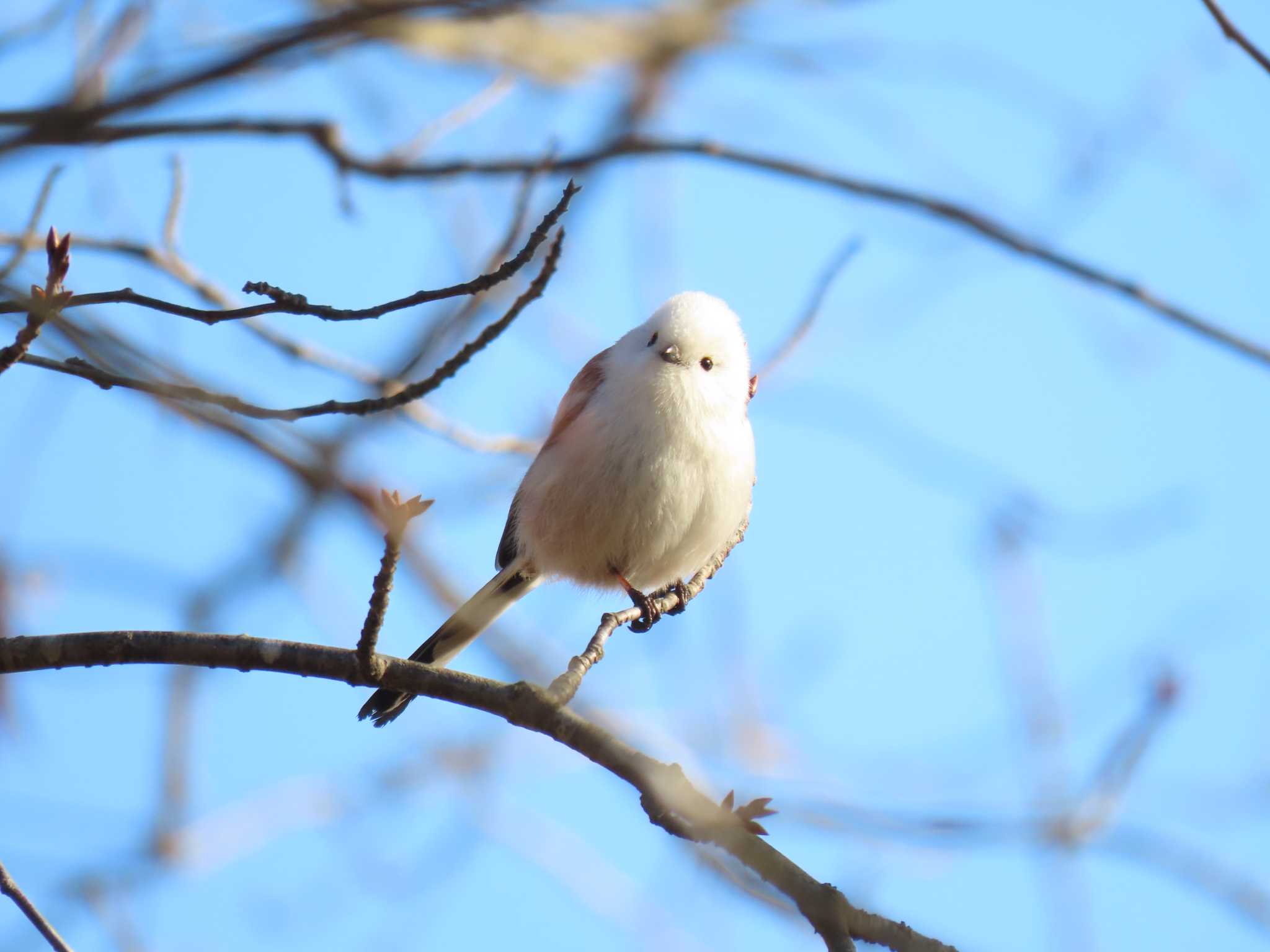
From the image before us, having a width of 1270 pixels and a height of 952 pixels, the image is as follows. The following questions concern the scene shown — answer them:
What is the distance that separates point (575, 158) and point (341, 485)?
1.19m

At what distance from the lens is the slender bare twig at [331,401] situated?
1954 millimetres

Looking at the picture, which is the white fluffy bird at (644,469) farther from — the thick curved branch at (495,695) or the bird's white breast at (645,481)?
the thick curved branch at (495,695)

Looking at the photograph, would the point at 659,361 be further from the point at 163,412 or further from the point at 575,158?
the point at 163,412

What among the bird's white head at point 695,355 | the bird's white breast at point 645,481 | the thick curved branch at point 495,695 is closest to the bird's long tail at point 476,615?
the bird's white breast at point 645,481

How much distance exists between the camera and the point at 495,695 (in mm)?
1981

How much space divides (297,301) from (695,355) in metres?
1.63

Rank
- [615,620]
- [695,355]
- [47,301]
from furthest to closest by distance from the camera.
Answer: [695,355], [615,620], [47,301]

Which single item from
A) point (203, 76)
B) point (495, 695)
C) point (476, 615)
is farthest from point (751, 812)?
point (476, 615)

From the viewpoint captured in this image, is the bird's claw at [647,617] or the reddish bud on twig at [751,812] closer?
the reddish bud on twig at [751,812]

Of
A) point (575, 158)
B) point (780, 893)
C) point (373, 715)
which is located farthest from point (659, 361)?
point (780, 893)

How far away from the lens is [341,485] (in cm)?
341

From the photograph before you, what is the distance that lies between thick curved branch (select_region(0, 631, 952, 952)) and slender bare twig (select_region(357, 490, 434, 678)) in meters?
0.03

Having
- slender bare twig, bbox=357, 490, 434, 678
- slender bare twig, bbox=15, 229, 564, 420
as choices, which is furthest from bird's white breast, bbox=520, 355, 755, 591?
slender bare twig, bbox=357, 490, 434, 678

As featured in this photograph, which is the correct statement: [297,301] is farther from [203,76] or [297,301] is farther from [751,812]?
[751,812]
